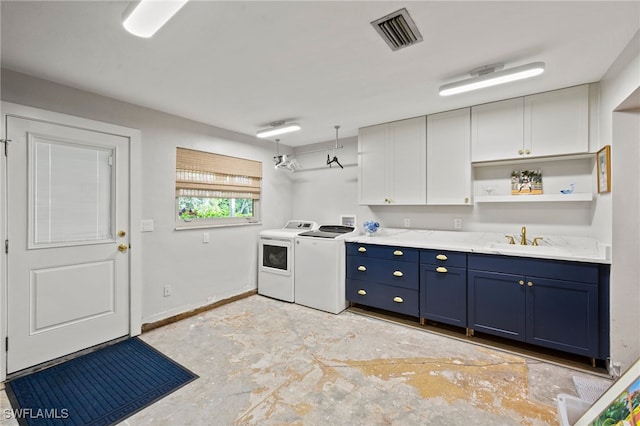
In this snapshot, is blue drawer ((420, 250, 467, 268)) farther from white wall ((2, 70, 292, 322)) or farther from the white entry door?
the white entry door

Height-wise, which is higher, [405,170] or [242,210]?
[405,170]

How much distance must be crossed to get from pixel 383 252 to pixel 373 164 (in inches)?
47.1

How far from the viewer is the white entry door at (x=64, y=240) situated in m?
2.26

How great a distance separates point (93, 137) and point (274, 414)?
282 centimetres

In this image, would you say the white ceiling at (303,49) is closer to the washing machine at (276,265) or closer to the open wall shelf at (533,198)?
the open wall shelf at (533,198)

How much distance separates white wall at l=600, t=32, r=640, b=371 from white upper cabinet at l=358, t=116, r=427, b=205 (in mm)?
1593

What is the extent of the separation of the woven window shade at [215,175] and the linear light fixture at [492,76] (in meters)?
2.78

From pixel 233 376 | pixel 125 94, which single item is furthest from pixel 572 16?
pixel 125 94

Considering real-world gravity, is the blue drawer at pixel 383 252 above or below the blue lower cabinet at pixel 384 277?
above

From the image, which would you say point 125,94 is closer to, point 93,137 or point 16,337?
point 93,137

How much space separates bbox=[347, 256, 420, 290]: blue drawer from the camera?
313 cm

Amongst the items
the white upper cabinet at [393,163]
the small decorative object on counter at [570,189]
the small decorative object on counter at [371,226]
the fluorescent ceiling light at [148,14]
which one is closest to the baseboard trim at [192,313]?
the small decorative object on counter at [371,226]

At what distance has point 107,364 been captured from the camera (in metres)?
2.41

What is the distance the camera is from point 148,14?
1.44 meters
